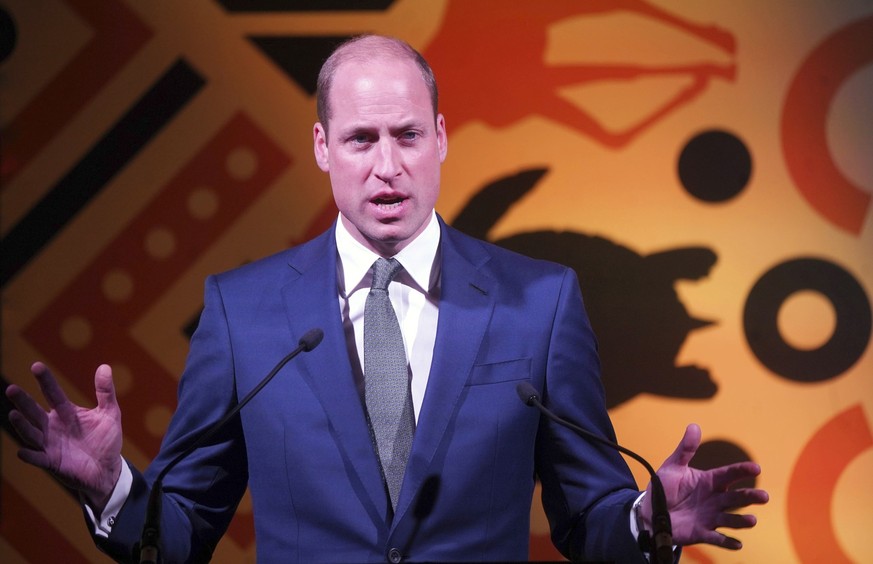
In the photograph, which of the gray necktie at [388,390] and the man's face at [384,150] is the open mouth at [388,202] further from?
the gray necktie at [388,390]

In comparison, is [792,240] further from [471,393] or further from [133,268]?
[133,268]

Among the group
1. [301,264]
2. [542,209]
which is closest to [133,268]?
[301,264]

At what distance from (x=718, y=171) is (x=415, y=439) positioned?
130 centimetres

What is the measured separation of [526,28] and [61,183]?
4.10 feet

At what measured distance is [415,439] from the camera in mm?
1582

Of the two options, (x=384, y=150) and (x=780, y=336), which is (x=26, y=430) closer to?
(x=384, y=150)

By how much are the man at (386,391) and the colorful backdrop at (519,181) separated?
0.68 metres

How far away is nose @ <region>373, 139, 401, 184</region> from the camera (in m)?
1.69

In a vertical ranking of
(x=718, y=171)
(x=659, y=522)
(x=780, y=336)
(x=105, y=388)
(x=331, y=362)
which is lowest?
(x=105, y=388)

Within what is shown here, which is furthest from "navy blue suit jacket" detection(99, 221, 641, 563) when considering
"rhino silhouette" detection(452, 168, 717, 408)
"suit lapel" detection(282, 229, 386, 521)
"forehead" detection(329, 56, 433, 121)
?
"rhino silhouette" detection(452, 168, 717, 408)

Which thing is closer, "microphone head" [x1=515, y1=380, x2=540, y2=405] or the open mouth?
"microphone head" [x1=515, y1=380, x2=540, y2=405]

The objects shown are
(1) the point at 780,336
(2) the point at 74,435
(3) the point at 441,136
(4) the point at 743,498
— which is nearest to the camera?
(4) the point at 743,498

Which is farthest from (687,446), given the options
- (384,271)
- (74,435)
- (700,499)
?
(74,435)

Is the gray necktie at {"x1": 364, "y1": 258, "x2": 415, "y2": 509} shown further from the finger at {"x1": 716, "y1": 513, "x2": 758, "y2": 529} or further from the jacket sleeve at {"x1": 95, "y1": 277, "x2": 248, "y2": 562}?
the finger at {"x1": 716, "y1": 513, "x2": 758, "y2": 529}
